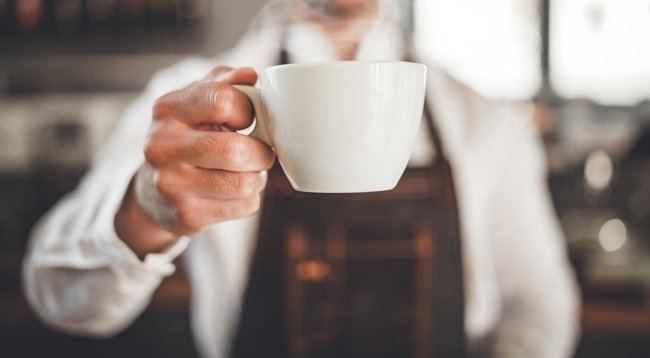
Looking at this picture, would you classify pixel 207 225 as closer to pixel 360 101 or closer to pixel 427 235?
pixel 360 101

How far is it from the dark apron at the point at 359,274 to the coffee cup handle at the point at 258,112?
657mm

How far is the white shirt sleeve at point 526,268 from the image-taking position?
108 centimetres

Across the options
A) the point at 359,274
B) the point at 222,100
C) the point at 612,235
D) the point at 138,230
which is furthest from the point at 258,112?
the point at 612,235

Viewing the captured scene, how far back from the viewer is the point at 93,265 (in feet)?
2.29

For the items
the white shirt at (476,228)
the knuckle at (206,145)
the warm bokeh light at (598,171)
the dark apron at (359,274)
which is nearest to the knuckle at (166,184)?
the knuckle at (206,145)

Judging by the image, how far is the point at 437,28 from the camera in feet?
8.30

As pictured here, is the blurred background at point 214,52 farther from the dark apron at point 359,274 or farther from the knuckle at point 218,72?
the knuckle at point 218,72

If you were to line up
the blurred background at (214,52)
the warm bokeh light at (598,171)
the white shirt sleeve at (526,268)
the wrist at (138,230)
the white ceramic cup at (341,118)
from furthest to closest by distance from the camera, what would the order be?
the blurred background at (214,52), the warm bokeh light at (598,171), the white shirt sleeve at (526,268), the wrist at (138,230), the white ceramic cup at (341,118)

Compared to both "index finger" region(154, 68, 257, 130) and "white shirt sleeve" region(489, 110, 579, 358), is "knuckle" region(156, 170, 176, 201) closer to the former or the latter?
"index finger" region(154, 68, 257, 130)

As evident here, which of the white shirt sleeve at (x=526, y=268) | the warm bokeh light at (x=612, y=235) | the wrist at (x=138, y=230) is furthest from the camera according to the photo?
the warm bokeh light at (x=612, y=235)

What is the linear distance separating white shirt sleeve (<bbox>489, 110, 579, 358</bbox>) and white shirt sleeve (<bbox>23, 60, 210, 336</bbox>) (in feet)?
2.10

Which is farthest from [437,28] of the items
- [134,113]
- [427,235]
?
[134,113]

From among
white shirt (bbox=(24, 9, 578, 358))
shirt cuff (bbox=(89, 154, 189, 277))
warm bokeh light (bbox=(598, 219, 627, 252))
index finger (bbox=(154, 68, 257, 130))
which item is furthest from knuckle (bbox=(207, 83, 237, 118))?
warm bokeh light (bbox=(598, 219, 627, 252))

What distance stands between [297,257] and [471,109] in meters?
0.43
